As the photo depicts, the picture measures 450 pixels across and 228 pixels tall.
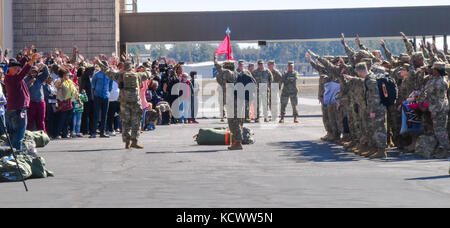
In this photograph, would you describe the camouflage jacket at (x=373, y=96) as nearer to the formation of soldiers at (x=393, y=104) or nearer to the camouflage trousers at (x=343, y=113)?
the formation of soldiers at (x=393, y=104)

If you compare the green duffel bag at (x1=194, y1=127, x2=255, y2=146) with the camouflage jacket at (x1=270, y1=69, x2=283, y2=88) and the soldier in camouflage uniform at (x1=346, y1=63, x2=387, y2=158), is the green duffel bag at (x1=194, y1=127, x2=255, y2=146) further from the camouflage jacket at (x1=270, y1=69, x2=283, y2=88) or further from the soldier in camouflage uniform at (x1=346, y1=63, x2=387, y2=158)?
the camouflage jacket at (x1=270, y1=69, x2=283, y2=88)

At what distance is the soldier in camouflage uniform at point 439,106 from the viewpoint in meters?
16.9

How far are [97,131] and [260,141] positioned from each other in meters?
6.43

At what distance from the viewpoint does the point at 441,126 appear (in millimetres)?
17031

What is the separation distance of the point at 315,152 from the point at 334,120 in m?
3.00

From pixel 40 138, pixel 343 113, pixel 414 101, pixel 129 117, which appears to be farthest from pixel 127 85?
pixel 414 101

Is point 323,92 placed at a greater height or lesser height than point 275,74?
lesser

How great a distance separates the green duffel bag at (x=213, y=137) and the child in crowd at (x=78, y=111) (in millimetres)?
4158

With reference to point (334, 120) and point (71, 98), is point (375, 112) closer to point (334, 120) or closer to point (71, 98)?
point (334, 120)

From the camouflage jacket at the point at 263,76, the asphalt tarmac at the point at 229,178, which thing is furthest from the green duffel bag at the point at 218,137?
the camouflage jacket at the point at 263,76

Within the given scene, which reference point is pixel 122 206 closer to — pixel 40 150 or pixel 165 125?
pixel 40 150

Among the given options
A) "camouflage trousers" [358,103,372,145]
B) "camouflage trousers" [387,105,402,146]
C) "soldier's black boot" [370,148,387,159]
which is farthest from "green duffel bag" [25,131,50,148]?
"camouflage trousers" [387,105,402,146]

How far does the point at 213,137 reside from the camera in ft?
69.8
